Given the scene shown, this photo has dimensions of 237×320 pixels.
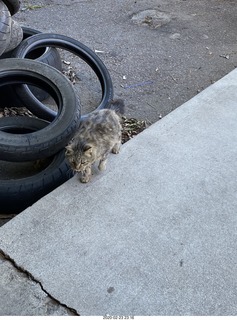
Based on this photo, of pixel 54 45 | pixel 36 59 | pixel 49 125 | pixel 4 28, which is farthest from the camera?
pixel 54 45

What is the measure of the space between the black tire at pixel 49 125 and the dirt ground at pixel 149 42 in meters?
1.28

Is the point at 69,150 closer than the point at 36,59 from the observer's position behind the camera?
Yes

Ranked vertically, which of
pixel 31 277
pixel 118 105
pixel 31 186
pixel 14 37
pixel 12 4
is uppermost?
pixel 12 4

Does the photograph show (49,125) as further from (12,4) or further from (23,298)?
(12,4)

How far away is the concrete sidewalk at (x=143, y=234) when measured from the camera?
2.89 metres

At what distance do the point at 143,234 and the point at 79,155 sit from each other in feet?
2.81

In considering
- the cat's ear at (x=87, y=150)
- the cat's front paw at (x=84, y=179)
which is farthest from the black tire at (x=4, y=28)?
the cat's front paw at (x=84, y=179)

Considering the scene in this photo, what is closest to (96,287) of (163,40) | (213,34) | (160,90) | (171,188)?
(171,188)

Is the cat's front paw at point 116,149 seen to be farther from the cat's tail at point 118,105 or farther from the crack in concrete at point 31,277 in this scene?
the crack in concrete at point 31,277

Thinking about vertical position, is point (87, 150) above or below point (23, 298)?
above

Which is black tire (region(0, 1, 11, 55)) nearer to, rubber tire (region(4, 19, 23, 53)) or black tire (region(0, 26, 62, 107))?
rubber tire (region(4, 19, 23, 53))

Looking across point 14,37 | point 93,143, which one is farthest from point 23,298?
point 14,37

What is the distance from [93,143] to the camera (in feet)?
12.5

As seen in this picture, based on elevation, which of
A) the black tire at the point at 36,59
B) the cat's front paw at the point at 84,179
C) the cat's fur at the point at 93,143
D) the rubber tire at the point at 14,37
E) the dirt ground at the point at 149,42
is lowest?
the dirt ground at the point at 149,42
